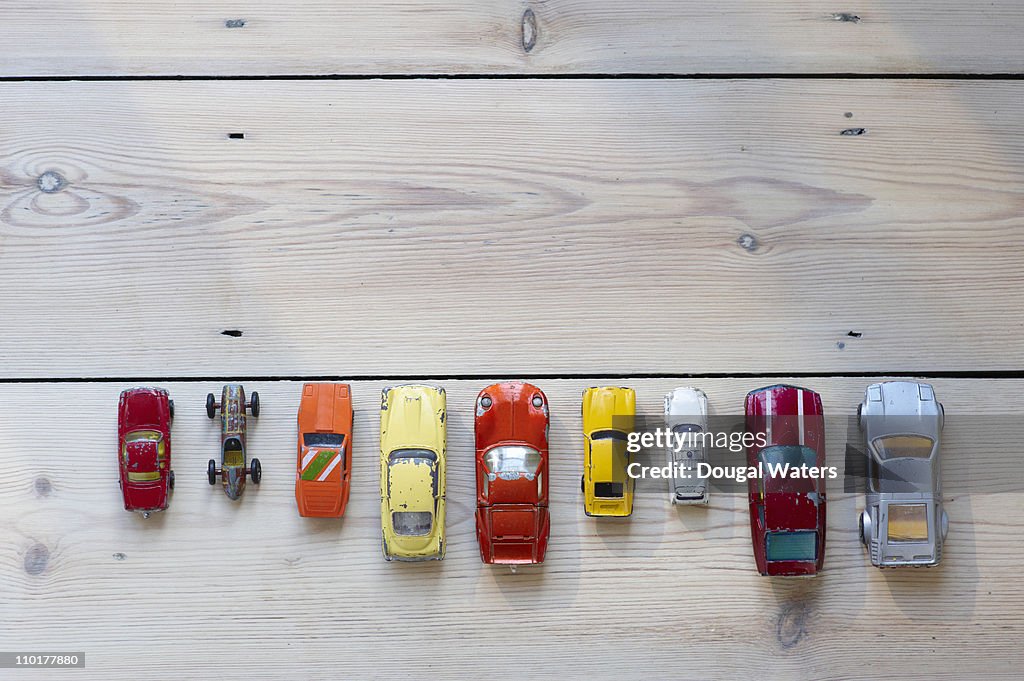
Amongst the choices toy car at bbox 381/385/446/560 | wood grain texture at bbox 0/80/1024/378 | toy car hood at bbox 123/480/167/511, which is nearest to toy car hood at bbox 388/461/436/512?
toy car at bbox 381/385/446/560

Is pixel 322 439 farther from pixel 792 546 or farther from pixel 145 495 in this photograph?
pixel 792 546

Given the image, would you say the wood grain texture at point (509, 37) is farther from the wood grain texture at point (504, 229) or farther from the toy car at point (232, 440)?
the toy car at point (232, 440)

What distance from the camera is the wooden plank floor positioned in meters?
1.21

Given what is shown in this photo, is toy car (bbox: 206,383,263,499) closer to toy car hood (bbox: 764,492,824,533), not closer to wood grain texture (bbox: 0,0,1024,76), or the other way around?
wood grain texture (bbox: 0,0,1024,76)

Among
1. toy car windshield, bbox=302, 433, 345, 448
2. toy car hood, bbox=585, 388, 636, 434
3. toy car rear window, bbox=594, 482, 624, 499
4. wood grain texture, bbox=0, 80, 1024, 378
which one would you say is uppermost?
wood grain texture, bbox=0, 80, 1024, 378

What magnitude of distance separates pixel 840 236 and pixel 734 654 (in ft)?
1.92

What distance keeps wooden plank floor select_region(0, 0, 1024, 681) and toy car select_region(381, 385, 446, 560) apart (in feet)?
0.15

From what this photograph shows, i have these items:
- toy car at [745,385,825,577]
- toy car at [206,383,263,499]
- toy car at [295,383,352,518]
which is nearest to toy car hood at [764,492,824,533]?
toy car at [745,385,825,577]

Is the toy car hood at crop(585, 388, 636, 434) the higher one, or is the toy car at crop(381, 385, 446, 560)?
the toy car hood at crop(585, 388, 636, 434)

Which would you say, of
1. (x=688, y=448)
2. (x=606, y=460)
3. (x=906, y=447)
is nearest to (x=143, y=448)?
(x=606, y=460)

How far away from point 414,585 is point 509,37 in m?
0.76

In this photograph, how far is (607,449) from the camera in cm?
118

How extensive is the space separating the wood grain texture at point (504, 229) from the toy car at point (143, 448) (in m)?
0.06

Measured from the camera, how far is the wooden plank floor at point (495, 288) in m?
Result: 1.21
